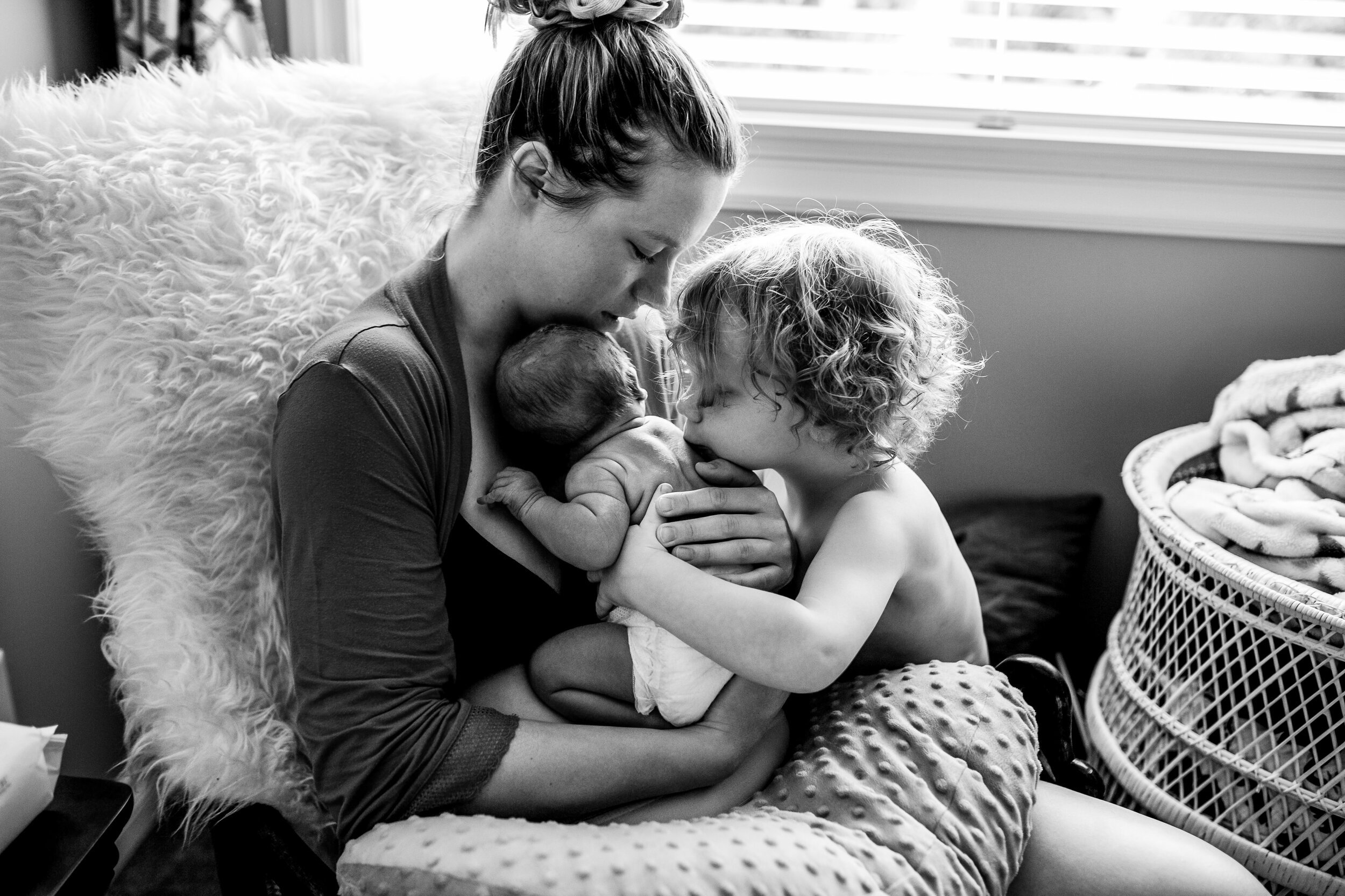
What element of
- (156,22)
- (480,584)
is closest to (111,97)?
(156,22)

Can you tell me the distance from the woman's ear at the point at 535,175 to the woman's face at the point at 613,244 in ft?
0.05

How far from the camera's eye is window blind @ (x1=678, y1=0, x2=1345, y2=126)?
1766 mm

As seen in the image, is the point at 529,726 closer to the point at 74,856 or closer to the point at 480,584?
the point at 480,584

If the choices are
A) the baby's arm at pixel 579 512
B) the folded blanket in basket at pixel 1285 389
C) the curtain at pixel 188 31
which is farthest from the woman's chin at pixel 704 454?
the curtain at pixel 188 31

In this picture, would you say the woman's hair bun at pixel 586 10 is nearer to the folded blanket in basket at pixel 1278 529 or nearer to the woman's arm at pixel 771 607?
the woman's arm at pixel 771 607

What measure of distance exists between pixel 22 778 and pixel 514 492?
66cm

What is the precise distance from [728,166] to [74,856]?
111 centimetres

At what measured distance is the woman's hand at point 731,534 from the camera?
1027mm

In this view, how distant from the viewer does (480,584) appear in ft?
3.56

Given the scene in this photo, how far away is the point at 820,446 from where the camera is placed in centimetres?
113

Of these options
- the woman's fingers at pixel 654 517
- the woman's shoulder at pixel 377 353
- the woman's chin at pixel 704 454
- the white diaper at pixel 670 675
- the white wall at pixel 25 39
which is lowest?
the white diaper at pixel 670 675

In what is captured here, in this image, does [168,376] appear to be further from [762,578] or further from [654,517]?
[762,578]

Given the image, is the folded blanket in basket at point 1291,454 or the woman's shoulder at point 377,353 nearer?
the woman's shoulder at point 377,353

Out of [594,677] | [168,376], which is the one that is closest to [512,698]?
[594,677]
